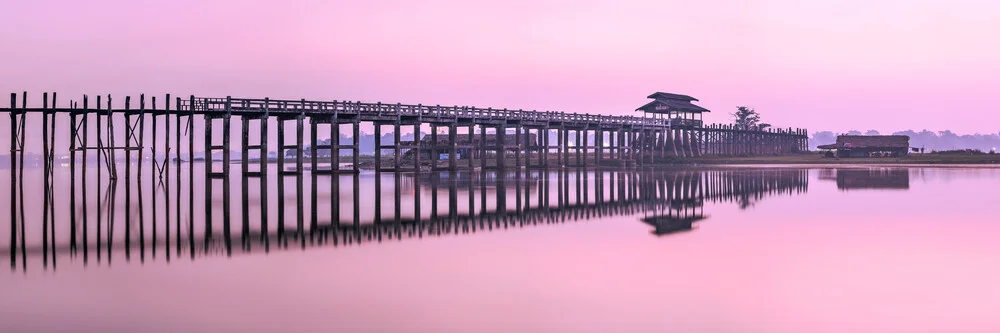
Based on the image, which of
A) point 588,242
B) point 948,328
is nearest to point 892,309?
point 948,328

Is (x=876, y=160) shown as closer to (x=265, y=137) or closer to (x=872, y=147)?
(x=872, y=147)

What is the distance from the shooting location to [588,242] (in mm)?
17703

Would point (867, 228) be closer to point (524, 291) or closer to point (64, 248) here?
point (524, 291)

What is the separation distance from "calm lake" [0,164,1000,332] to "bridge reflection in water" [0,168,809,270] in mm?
107

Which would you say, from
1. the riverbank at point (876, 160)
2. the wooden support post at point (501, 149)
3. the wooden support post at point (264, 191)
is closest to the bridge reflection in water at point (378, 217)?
the wooden support post at point (264, 191)

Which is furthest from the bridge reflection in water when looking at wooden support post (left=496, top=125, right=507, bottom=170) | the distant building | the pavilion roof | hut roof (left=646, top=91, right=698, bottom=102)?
the distant building

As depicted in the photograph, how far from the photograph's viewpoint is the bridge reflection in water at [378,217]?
672 inches

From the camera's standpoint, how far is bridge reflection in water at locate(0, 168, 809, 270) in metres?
17.1

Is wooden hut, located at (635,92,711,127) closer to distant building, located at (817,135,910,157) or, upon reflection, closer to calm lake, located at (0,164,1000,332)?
distant building, located at (817,135,910,157)

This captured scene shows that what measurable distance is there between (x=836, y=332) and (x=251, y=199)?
2435 cm

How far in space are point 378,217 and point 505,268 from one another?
32.2 ft

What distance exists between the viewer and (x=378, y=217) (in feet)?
77.0

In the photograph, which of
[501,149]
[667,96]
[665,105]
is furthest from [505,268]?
[667,96]

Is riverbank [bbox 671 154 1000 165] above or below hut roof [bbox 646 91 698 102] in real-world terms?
below
